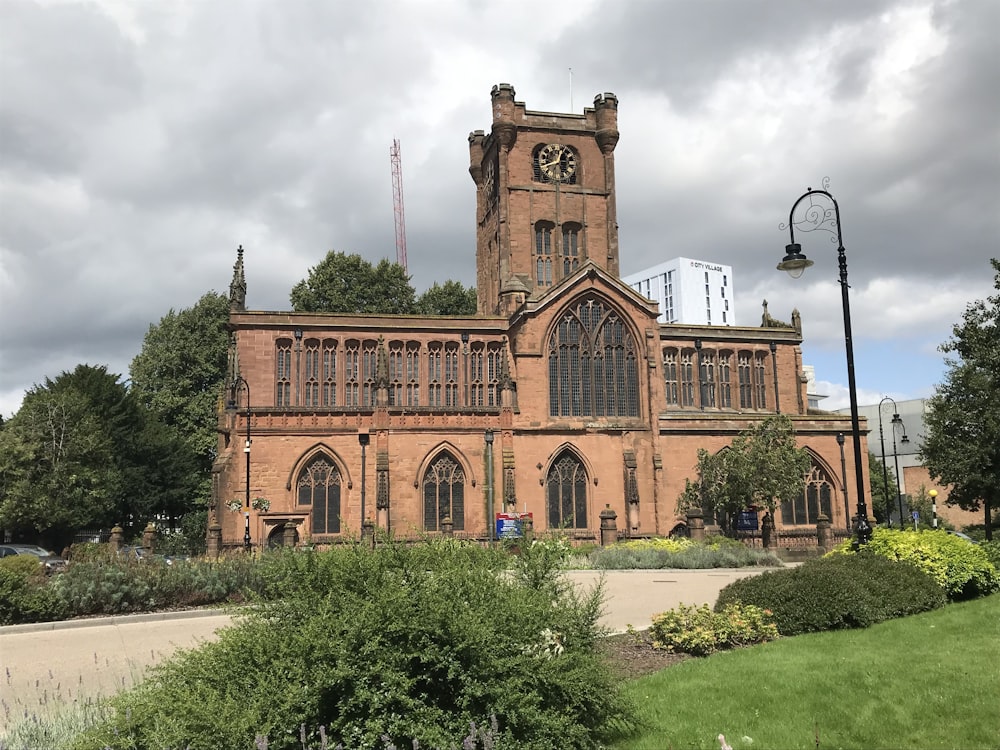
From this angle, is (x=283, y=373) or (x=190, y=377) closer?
(x=283, y=373)

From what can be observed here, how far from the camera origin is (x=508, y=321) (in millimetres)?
41250

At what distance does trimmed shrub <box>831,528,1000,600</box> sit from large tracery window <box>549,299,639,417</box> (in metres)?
25.4

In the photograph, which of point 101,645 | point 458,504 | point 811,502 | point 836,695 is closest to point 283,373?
point 458,504

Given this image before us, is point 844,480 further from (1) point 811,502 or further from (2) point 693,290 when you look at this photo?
(2) point 693,290

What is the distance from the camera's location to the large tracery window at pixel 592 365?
39.5 meters

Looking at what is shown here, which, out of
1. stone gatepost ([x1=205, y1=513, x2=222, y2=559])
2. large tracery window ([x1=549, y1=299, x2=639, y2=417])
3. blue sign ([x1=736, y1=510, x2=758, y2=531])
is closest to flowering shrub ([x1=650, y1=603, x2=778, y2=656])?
stone gatepost ([x1=205, y1=513, x2=222, y2=559])

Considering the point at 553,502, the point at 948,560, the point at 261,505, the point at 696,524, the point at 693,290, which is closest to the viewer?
the point at 948,560

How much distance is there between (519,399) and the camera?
3862cm

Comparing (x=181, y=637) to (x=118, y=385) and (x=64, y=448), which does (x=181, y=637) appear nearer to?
(x=64, y=448)

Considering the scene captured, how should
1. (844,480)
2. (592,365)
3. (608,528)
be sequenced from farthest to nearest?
(844,480), (592,365), (608,528)

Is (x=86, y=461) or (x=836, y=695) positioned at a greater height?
(x=86, y=461)

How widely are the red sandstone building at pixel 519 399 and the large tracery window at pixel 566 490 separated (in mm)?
93

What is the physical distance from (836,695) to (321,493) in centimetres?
3020

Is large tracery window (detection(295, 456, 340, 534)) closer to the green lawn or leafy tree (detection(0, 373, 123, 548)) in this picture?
leafy tree (detection(0, 373, 123, 548))
